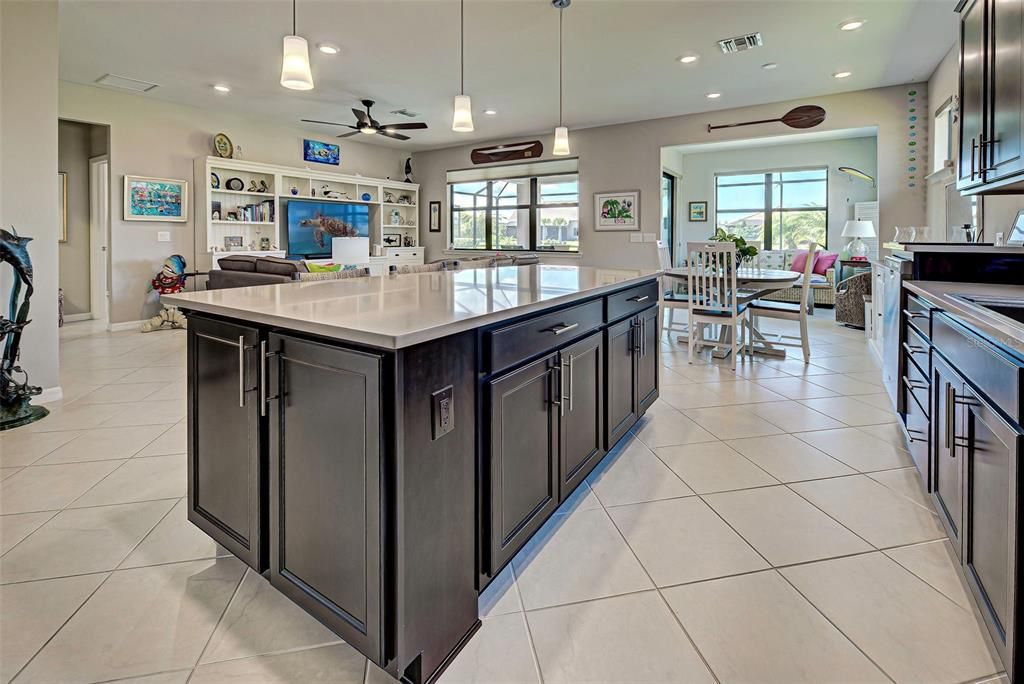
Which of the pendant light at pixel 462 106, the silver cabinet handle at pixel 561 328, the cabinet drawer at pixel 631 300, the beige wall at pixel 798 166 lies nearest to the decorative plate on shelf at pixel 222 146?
the pendant light at pixel 462 106

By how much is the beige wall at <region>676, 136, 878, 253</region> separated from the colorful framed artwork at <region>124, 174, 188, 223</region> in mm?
7816

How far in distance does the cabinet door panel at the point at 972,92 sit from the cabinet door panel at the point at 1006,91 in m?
0.12

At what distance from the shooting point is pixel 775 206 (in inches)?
366

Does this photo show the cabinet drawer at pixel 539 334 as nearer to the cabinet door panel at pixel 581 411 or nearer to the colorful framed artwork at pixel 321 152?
the cabinet door panel at pixel 581 411

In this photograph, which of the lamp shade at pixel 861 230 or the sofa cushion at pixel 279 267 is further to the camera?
the lamp shade at pixel 861 230

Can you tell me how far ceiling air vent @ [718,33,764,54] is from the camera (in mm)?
4387

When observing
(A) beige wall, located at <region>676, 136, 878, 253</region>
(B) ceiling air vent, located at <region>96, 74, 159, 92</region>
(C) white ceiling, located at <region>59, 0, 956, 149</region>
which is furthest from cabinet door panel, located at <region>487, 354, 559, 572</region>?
(A) beige wall, located at <region>676, 136, 878, 253</region>

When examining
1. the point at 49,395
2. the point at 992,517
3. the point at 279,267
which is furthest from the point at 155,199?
the point at 992,517

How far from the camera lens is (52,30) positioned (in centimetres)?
332

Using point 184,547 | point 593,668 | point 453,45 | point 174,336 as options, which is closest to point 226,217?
point 174,336

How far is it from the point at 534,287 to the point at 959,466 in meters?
1.43

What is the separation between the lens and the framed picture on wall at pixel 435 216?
942 centimetres

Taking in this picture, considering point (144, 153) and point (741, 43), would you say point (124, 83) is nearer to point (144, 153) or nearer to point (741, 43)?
point (144, 153)

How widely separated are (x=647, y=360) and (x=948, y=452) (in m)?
1.36
